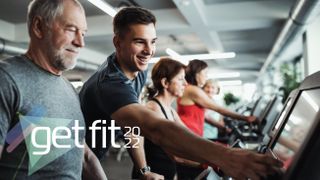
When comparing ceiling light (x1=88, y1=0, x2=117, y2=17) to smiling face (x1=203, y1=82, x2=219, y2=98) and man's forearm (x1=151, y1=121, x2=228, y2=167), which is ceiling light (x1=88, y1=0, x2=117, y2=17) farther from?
man's forearm (x1=151, y1=121, x2=228, y2=167)

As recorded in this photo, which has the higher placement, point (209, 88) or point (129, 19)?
point (129, 19)

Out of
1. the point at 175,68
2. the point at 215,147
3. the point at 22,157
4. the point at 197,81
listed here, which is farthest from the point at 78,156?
the point at 197,81

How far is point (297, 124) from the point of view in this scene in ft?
2.15

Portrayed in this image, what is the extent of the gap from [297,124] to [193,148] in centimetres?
20

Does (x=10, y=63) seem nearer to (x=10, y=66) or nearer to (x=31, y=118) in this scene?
(x=10, y=66)

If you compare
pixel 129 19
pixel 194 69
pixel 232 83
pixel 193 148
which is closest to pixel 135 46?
pixel 129 19

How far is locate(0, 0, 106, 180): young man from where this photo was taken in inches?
31.6

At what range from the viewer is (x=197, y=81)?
251 cm

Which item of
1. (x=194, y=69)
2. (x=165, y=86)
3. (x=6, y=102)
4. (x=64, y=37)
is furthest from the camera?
(x=194, y=69)

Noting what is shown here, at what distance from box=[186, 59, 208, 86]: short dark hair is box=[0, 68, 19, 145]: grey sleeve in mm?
1759

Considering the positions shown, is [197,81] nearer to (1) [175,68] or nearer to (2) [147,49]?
(1) [175,68]

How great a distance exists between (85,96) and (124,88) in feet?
0.70

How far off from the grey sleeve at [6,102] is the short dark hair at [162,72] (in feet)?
3.43

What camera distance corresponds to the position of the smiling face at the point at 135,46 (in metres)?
1.14
